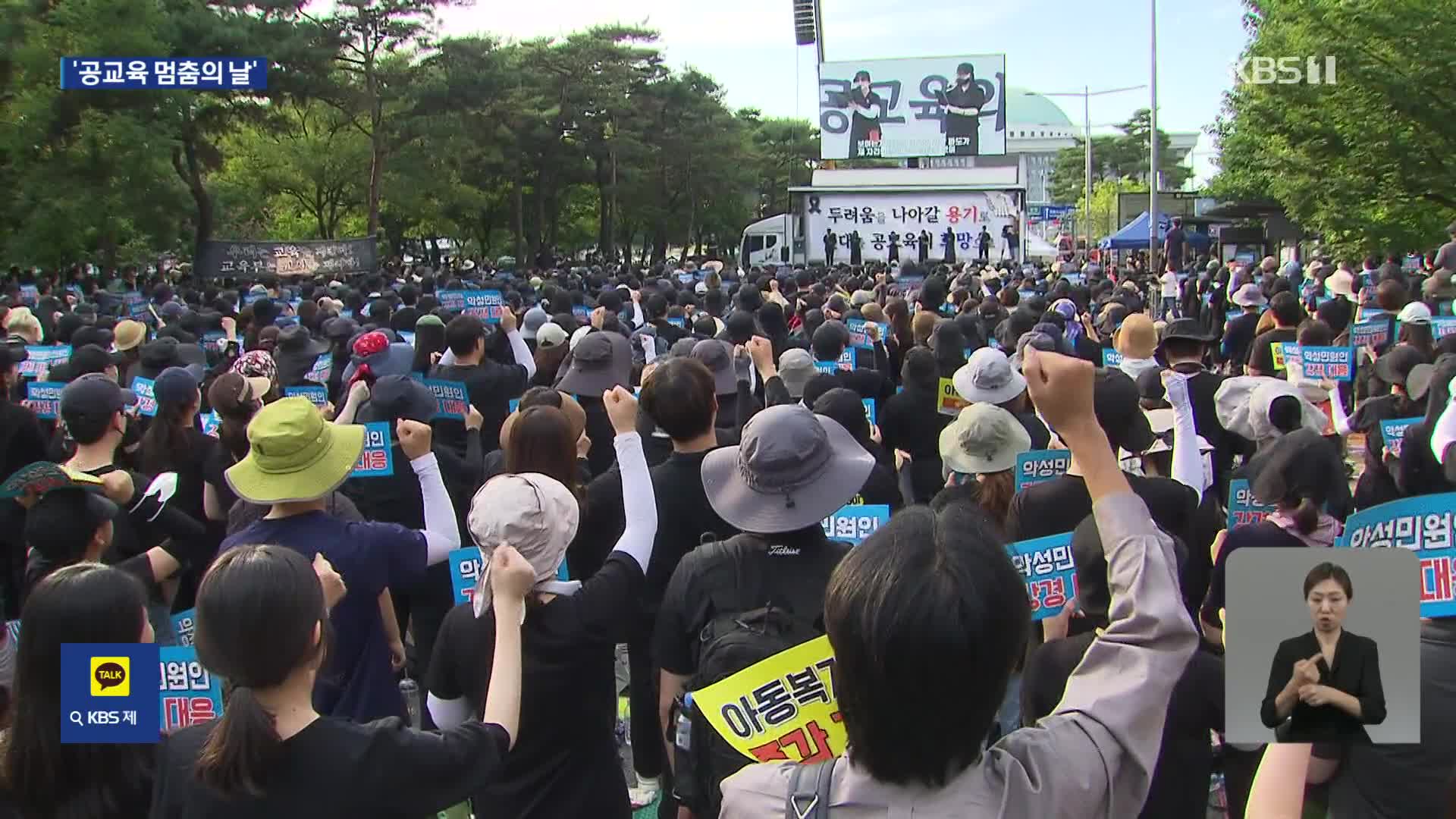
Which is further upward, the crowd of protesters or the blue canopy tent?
the blue canopy tent

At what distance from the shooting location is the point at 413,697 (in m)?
5.89

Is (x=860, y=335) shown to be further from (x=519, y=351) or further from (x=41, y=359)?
(x=41, y=359)

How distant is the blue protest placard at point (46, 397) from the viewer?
6938mm

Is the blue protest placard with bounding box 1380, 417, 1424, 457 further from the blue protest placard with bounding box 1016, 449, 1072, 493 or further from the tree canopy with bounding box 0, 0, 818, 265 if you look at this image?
the tree canopy with bounding box 0, 0, 818, 265

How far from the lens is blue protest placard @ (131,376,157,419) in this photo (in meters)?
6.59

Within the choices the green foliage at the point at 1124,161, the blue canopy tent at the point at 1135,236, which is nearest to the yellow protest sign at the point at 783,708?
the blue canopy tent at the point at 1135,236

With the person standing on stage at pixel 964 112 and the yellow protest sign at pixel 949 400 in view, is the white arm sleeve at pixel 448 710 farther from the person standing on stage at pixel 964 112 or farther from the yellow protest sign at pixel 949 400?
the person standing on stage at pixel 964 112

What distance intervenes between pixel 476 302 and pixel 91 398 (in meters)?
7.22

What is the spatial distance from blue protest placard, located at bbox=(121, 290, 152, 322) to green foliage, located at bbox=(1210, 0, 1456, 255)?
54.4 feet

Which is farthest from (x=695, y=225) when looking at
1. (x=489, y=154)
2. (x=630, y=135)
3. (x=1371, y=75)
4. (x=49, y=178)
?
(x=1371, y=75)

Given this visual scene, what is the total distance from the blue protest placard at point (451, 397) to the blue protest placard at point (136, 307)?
7.57 m

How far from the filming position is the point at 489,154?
39688mm

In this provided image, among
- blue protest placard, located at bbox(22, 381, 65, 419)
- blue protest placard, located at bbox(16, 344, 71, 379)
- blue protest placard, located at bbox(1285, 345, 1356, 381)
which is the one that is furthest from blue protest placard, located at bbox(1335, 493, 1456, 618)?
blue protest placard, located at bbox(16, 344, 71, 379)
